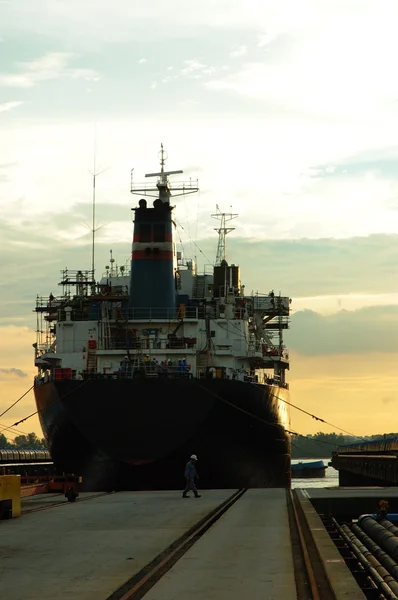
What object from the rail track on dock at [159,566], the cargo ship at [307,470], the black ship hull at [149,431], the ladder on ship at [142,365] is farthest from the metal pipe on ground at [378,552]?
the cargo ship at [307,470]

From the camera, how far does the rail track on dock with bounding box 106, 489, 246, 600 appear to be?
12.9 m

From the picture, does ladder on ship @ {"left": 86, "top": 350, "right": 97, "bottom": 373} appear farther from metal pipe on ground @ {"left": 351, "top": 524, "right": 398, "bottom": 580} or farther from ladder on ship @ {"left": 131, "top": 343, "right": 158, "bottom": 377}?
metal pipe on ground @ {"left": 351, "top": 524, "right": 398, "bottom": 580}

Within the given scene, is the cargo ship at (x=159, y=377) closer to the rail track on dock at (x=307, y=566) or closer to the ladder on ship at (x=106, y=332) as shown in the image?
the ladder on ship at (x=106, y=332)

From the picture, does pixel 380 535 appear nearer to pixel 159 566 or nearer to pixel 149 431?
pixel 159 566

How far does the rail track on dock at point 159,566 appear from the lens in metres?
12.9

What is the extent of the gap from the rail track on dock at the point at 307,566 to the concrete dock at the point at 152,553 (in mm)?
112

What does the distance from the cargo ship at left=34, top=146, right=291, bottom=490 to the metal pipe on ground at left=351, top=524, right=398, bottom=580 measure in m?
17.1

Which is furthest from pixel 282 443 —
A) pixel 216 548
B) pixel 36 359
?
pixel 216 548

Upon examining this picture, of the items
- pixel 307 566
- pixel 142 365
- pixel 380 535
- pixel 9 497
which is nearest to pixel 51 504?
pixel 9 497

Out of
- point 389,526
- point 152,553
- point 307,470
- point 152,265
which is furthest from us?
point 307,470

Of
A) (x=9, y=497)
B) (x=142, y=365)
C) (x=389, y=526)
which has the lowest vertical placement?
(x=389, y=526)

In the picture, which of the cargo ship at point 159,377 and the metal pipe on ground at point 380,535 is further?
the cargo ship at point 159,377

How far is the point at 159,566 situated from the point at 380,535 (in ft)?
31.0

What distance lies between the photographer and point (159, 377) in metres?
46.3
